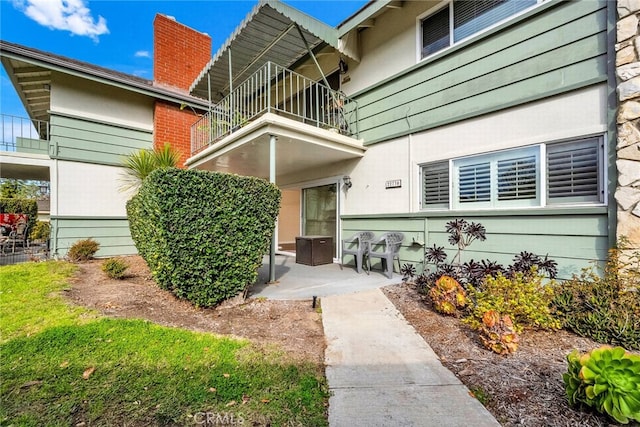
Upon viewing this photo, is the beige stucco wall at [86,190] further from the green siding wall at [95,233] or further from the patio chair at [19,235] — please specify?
the patio chair at [19,235]

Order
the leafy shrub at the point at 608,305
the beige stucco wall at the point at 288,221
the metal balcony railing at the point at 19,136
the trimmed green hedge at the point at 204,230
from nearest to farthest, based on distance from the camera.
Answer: the leafy shrub at the point at 608,305 < the trimmed green hedge at the point at 204,230 < the metal balcony railing at the point at 19,136 < the beige stucco wall at the point at 288,221

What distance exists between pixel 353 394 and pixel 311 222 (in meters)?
7.46

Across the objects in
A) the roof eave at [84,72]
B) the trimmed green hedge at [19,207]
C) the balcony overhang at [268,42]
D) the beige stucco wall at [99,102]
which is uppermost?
the balcony overhang at [268,42]

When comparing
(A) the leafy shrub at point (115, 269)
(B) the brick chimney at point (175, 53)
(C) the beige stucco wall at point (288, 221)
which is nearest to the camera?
(A) the leafy shrub at point (115, 269)

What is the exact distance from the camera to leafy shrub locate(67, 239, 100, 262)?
777 centimetres

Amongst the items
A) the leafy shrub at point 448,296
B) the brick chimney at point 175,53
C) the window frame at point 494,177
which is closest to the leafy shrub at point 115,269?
the leafy shrub at point 448,296

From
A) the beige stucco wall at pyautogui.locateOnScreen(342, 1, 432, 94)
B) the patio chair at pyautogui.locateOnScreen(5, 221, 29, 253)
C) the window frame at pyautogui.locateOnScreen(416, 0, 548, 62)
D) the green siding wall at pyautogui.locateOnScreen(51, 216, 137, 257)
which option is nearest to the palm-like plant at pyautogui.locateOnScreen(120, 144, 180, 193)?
the green siding wall at pyautogui.locateOnScreen(51, 216, 137, 257)

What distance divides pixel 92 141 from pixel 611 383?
38.4ft

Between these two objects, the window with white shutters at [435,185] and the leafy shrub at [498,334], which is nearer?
the leafy shrub at [498,334]

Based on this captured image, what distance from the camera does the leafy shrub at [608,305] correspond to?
3.07 metres

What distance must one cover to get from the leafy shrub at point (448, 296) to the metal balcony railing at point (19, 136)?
1159 cm

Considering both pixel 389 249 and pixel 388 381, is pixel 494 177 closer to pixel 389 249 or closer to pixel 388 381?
pixel 389 249

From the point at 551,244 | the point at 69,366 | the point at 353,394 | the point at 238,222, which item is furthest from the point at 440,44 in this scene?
the point at 69,366
